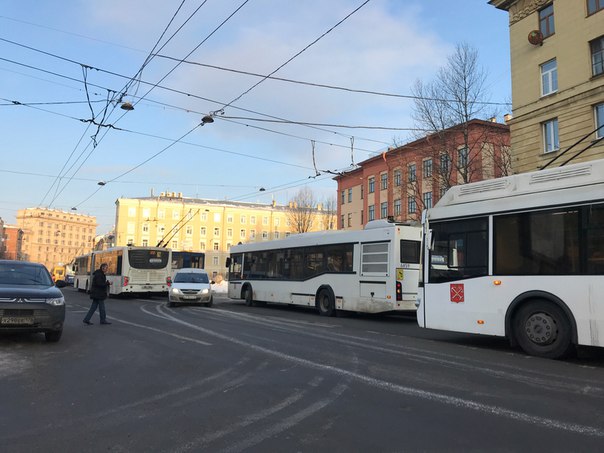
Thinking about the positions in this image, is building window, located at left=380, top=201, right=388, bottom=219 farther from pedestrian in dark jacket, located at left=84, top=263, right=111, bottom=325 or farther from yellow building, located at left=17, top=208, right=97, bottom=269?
yellow building, located at left=17, top=208, right=97, bottom=269

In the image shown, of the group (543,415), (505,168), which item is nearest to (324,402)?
(543,415)

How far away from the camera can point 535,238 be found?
340 inches

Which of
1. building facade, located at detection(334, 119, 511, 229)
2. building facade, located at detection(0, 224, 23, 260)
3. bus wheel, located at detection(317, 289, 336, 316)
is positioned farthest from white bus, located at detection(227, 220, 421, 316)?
building facade, located at detection(0, 224, 23, 260)

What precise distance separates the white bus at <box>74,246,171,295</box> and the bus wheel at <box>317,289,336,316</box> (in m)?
12.4

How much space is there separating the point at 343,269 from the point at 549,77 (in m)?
17.1

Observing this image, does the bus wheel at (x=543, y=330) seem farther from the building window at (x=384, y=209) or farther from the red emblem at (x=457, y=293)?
the building window at (x=384, y=209)

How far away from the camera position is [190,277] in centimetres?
2244

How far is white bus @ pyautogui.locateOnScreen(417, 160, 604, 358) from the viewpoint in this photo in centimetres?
789

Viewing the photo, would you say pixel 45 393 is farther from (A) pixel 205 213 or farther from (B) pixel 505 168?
(A) pixel 205 213

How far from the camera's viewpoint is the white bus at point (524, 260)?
7.89 metres

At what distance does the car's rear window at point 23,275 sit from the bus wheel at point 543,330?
940 centimetres

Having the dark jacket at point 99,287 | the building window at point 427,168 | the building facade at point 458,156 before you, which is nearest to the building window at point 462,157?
the building facade at point 458,156

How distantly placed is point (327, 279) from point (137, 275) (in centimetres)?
1381

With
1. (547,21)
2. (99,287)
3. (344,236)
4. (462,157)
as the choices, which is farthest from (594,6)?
(99,287)
